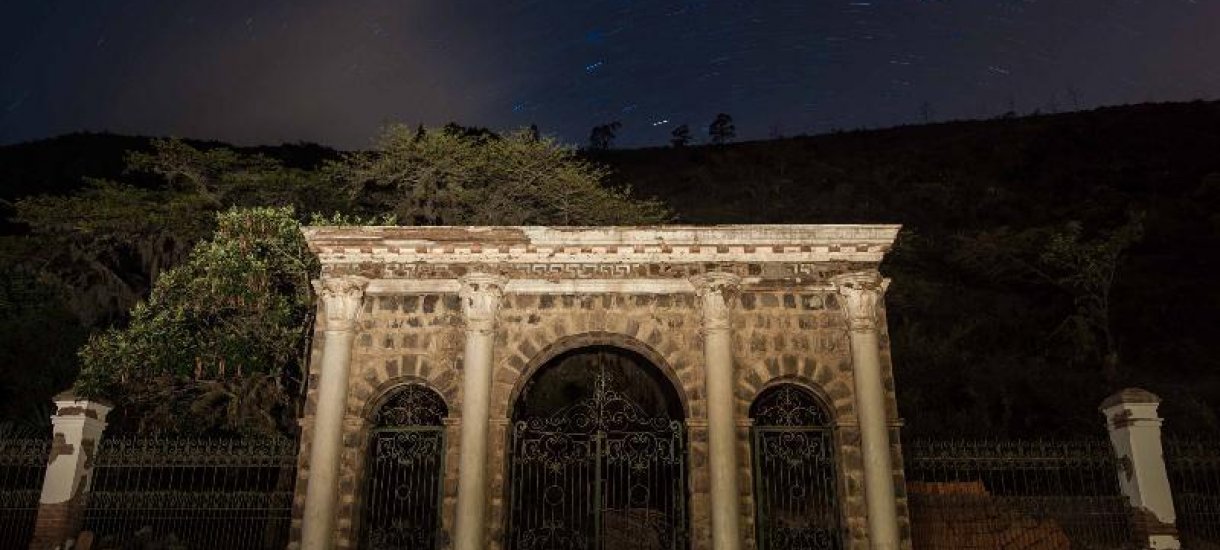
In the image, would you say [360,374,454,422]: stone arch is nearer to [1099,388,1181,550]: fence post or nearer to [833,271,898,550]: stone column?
[833,271,898,550]: stone column

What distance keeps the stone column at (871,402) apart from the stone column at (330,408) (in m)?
6.94

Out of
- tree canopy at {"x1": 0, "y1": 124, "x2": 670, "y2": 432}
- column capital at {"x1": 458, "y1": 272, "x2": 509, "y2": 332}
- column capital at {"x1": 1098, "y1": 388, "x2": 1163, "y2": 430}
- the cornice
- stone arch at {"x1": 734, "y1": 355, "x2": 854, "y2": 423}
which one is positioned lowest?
column capital at {"x1": 1098, "y1": 388, "x2": 1163, "y2": 430}

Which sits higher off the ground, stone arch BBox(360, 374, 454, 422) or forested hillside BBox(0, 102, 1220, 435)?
forested hillside BBox(0, 102, 1220, 435)

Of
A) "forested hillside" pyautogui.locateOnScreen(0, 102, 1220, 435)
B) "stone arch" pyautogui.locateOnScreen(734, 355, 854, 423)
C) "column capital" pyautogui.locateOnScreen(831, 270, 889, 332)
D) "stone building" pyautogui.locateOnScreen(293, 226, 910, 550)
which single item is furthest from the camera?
"forested hillside" pyautogui.locateOnScreen(0, 102, 1220, 435)

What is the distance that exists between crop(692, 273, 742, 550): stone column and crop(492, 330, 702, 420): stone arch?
347 millimetres

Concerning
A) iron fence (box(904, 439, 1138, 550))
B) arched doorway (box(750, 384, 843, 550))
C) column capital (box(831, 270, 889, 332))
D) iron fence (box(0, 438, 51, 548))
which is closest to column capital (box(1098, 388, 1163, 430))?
iron fence (box(904, 439, 1138, 550))

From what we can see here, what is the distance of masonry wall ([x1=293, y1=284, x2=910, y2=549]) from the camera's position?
11.6 m

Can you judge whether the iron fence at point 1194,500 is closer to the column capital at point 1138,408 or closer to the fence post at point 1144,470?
the fence post at point 1144,470

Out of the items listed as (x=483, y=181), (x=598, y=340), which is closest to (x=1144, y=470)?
(x=598, y=340)

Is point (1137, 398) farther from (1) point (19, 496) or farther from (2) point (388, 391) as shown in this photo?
(1) point (19, 496)

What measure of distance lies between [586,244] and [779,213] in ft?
99.8

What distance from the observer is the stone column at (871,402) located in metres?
11.0

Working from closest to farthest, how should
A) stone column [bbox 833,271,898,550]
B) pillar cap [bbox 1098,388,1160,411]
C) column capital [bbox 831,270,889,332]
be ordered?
stone column [bbox 833,271,898,550] < column capital [bbox 831,270,889,332] < pillar cap [bbox 1098,388,1160,411]

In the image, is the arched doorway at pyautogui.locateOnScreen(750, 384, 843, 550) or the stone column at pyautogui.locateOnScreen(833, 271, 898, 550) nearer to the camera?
the stone column at pyautogui.locateOnScreen(833, 271, 898, 550)
